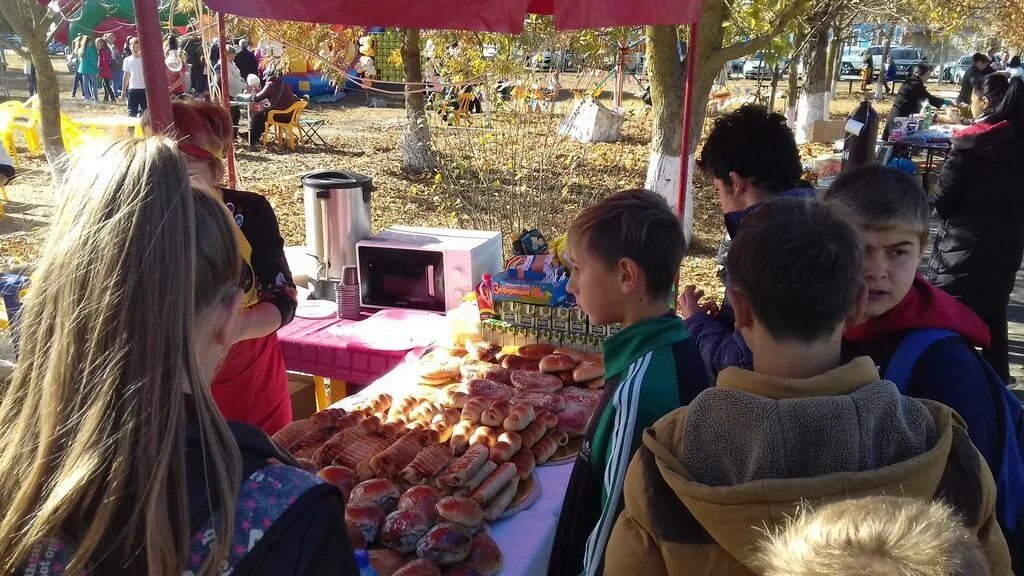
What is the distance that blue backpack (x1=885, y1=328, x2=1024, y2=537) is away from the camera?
1676mm

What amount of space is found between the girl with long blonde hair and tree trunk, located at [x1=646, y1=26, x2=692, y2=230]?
267 inches

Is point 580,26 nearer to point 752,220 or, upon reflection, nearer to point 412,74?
point 752,220

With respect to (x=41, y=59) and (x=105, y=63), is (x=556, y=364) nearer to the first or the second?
(x=41, y=59)

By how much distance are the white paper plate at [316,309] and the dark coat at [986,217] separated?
3938 millimetres

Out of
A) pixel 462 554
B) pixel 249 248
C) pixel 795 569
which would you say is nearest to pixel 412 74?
pixel 249 248

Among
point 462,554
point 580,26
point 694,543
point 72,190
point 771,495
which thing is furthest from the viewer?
point 580,26

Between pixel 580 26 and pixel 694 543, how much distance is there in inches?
90.3

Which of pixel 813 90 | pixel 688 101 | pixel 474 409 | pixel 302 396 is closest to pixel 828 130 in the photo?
pixel 813 90

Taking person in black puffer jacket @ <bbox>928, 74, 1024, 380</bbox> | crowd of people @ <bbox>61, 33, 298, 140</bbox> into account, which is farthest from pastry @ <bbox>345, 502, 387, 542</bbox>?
crowd of people @ <bbox>61, 33, 298, 140</bbox>

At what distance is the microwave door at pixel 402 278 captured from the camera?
164 inches

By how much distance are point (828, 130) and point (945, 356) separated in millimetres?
15339

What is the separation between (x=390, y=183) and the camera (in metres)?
12.1

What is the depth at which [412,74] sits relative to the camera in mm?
11125

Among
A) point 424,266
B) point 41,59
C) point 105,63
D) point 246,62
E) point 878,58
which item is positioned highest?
point 878,58
